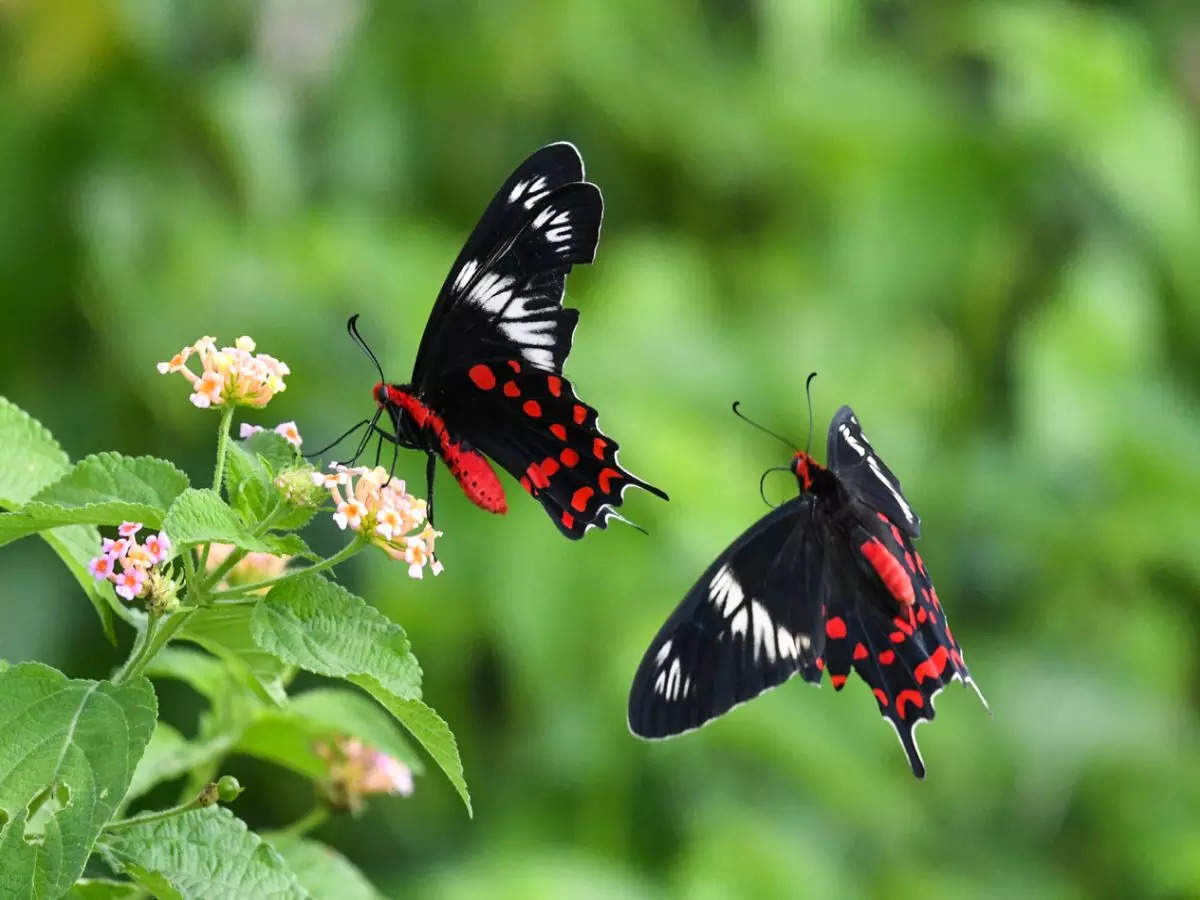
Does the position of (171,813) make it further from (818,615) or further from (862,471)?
(862,471)

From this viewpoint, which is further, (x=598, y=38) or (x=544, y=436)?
(x=598, y=38)

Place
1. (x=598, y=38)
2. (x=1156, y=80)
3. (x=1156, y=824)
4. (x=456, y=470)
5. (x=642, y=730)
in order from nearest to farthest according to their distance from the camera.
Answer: (x=642, y=730), (x=456, y=470), (x=1156, y=824), (x=598, y=38), (x=1156, y=80)

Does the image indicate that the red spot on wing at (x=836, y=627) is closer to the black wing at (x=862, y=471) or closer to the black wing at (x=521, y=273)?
the black wing at (x=862, y=471)

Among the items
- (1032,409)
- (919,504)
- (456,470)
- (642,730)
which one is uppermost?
(1032,409)

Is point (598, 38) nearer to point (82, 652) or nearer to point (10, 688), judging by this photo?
point (82, 652)

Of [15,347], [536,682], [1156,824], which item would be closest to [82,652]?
[15,347]

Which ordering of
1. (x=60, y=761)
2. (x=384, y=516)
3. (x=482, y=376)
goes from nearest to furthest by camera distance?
1. (x=60, y=761)
2. (x=384, y=516)
3. (x=482, y=376)

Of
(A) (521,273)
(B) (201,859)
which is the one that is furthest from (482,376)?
(B) (201,859)
